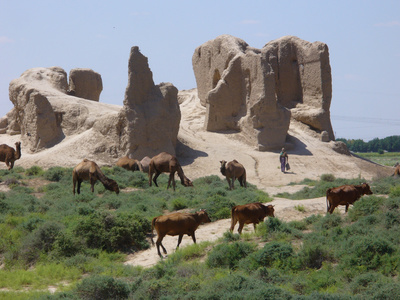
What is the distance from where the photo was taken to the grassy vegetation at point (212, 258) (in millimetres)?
10352

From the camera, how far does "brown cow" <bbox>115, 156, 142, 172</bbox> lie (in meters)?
30.7

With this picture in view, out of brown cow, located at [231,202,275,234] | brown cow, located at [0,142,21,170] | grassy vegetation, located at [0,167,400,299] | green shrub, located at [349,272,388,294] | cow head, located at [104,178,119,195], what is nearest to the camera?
green shrub, located at [349,272,388,294]

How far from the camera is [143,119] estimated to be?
3356 centimetres

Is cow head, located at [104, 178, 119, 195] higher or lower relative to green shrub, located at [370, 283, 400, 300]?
lower

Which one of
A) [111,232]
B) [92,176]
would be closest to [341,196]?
[111,232]

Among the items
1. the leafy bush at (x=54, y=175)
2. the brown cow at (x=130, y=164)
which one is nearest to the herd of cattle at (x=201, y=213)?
the leafy bush at (x=54, y=175)

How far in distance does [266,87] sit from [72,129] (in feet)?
43.3

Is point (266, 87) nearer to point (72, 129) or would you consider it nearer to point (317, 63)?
point (317, 63)

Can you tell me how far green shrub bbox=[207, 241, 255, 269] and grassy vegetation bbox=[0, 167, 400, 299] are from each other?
0.02 meters

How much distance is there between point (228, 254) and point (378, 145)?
120 meters

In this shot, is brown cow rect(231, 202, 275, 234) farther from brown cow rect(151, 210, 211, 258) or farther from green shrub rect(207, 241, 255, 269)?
green shrub rect(207, 241, 255, 269)

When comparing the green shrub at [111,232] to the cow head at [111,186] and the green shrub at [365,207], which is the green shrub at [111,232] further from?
the cow head at [111,186]

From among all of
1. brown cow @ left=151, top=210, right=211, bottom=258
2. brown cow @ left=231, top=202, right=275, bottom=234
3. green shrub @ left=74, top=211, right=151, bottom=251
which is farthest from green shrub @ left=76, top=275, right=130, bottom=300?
green shrub @ left=74, top=211, right=151, bottom=251

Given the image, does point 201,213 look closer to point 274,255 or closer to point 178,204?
point 274,255
